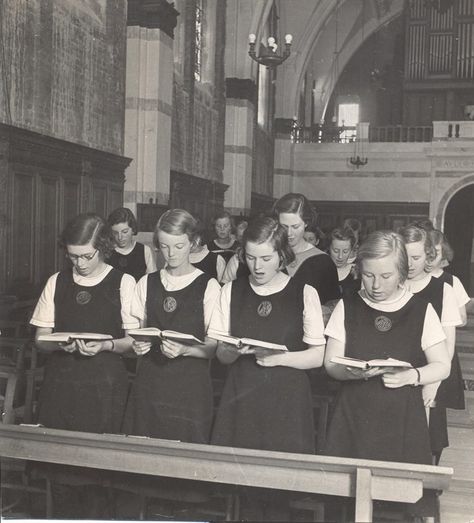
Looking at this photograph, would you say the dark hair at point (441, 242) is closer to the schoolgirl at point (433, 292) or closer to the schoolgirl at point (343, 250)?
the schoolgirl at point (433, 292)

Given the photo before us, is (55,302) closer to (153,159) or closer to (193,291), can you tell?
(193,291)

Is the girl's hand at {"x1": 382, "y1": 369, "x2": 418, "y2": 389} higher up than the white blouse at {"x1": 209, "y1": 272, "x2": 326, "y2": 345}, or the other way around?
the white blouse at {"x1": 209, "y1": 272, "x2": 326, "y2": 345}

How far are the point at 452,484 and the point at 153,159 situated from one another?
6.66m

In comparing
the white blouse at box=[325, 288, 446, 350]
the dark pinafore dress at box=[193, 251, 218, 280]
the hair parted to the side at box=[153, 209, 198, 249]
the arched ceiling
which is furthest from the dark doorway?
the hair parted to the side at box=[153, 209, 198, 249]

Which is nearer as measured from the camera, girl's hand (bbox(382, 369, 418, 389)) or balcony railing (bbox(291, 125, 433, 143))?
girl's hand (bbox(382, 369, 418, 389))

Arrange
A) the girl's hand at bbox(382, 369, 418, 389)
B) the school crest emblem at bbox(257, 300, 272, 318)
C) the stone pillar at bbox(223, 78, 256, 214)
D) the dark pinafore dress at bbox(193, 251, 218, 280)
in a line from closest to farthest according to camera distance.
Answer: the girl's hand at bbox(382, 369, 418, 389) < the school crest emblem at bbox(257, 300, 272, 318) < the dark pinafore dress at bbox(193, 251, 218, 280) < the stone pillar at bbox(223, 78, 256, 214)

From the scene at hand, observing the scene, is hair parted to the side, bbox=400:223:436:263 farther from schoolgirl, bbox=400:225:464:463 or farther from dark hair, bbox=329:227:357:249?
dark hair, bbox=329:227:357:249

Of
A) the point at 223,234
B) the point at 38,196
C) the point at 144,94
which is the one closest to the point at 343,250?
the point at 223,234

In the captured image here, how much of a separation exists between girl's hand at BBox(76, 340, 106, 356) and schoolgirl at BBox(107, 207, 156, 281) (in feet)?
6.71

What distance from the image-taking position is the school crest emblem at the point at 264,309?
3.48 meters

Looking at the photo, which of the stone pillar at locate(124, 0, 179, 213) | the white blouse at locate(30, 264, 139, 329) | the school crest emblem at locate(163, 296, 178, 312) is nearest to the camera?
the school crest emblem at locate(163, 296, 178, 312)

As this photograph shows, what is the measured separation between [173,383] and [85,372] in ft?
1.61

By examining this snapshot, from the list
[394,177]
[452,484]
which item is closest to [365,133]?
[394,177]

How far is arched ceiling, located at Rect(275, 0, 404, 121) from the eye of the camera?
749 inches
